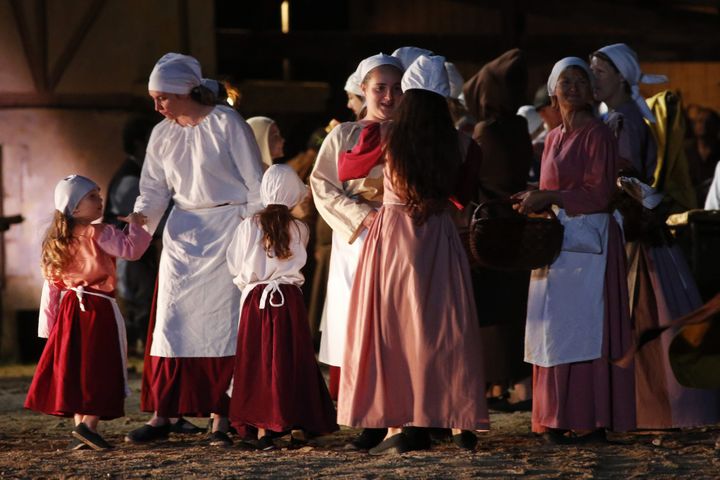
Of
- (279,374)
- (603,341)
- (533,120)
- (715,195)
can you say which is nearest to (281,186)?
(279,374)

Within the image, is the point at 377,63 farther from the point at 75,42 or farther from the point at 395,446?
the point at 75,42

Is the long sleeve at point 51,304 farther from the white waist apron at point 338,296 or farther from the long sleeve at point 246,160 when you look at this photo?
the white waist apron at point 338,296

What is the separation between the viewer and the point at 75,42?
13.1m

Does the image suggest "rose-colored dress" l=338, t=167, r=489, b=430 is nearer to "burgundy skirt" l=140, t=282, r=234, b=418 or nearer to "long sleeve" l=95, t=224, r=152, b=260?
"burgundy skirt" l=140, t=282, r=234, b=418

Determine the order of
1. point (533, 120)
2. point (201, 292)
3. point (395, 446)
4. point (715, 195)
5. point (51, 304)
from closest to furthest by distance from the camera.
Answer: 1. point (395, 446)
2. point (51, 304)
3. point (201, 292)
4. point (715, 195)
5. point (533, 120)

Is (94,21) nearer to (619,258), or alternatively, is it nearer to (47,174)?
(47,174)

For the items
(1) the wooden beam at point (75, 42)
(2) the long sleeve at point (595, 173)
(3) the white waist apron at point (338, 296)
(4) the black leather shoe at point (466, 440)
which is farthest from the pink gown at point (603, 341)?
(1) the wooden beam at point (75, 42)

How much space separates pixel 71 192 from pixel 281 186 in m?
1.00

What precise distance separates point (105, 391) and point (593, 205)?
8.02ft

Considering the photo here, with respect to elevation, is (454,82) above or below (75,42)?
below

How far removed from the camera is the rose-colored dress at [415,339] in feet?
22.4

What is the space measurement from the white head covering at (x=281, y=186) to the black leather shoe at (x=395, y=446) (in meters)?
1.24

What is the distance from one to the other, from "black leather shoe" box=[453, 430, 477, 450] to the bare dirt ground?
6 cm

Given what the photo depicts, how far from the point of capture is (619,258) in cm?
743
